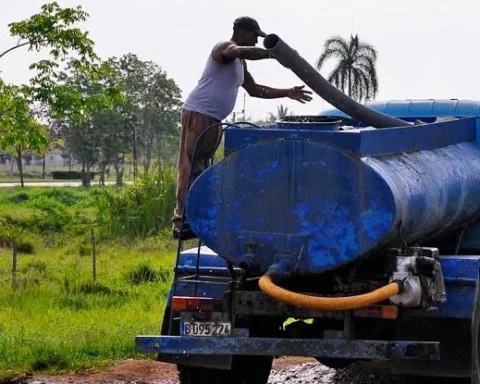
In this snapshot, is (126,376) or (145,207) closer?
(126,376)

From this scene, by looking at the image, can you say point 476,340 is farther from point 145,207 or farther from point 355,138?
point 145,207

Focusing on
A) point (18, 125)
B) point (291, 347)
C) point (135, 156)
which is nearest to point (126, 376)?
point (291, 347)

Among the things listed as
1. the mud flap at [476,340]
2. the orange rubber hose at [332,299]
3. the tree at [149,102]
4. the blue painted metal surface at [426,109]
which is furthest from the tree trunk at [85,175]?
the orange rubber hose at [332,299]

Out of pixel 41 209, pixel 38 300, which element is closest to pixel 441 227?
pixel 38 300

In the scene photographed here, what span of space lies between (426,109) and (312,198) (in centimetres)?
286

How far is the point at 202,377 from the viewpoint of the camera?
25.7 ft

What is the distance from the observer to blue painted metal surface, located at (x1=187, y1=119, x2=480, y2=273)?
6.61 m

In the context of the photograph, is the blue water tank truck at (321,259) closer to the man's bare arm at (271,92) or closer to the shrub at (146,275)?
the man's bare arm at (271,92)

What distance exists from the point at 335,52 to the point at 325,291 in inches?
872

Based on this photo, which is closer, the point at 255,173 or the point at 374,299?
the point at 374,299

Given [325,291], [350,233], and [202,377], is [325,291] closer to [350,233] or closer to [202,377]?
[350,233]

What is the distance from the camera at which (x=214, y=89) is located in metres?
8.18

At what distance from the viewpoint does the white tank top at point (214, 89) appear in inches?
321

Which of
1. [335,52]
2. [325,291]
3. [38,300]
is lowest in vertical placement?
[38,300]
